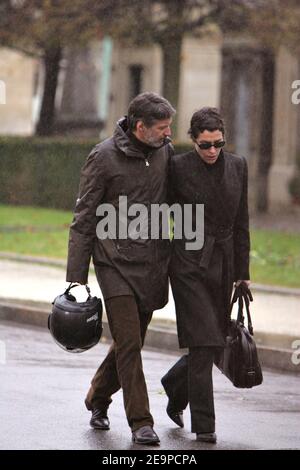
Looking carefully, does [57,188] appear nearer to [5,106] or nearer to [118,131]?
[5,106]

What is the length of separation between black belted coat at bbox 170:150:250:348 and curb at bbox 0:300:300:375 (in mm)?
3392

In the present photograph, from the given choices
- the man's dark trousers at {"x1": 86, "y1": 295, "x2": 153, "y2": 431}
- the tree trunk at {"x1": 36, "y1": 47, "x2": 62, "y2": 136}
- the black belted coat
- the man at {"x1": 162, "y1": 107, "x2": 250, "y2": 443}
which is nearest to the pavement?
the man's dark trousers at {"x1": 86, "y1": 295, "x2": 153, "y2": 431}

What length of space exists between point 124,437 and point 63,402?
1208mm

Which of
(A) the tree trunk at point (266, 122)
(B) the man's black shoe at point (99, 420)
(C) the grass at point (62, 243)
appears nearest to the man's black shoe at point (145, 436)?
(B) the man's black shoe at point (99, 420)

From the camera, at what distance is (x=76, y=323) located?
8070 millimetres

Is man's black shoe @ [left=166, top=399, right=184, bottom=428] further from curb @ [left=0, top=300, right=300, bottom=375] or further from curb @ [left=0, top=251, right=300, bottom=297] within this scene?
curb @ [left=0, top=251, right=300, bottom=297]

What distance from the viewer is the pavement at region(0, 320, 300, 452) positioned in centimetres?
802

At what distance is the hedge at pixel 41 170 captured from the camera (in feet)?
92.6

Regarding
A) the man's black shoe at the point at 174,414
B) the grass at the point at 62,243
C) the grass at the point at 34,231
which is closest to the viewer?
the man's black shoe at the point at 174,414

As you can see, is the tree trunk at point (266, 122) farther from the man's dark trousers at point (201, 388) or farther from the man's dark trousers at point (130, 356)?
the man's dark trousers at point (130, 356)

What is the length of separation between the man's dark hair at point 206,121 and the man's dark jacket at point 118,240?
28 centimetres

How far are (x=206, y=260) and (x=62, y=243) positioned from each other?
12518 millimetres

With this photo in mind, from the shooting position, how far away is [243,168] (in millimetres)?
8359

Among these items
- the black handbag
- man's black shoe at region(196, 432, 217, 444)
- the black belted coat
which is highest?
the black belted coat
